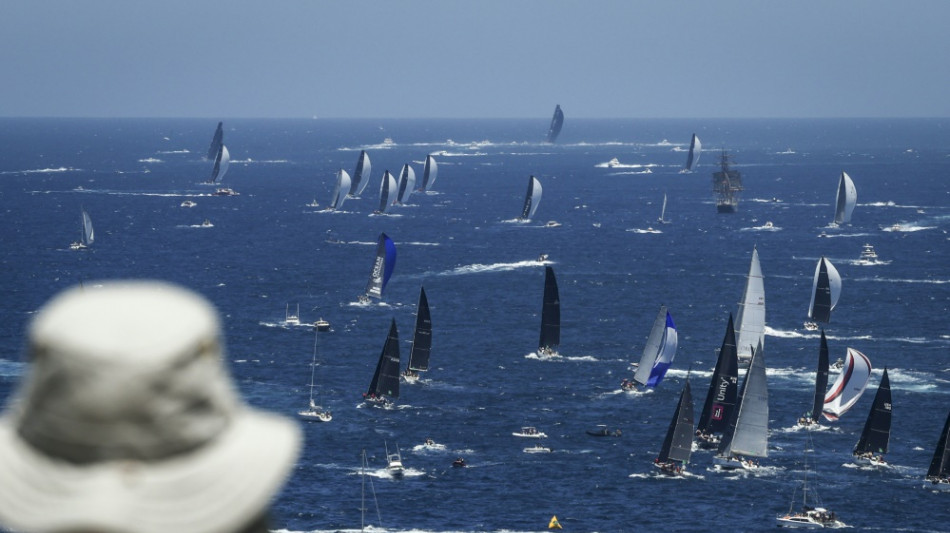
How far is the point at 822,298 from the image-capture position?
164m

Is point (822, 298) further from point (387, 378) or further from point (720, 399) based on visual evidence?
point (387, 378)

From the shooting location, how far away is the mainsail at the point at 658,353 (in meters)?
128

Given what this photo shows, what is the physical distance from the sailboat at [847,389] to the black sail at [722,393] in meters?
11.0

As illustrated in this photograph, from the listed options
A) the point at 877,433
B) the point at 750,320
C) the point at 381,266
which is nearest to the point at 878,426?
the point at 877,433

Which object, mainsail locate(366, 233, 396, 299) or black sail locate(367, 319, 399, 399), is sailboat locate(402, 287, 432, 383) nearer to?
black sail locate(367, 319, 399, 399)

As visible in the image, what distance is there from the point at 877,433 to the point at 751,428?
979cm

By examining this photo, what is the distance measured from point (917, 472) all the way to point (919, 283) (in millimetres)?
100969

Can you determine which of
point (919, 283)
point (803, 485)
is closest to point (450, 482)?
point (803, 485)

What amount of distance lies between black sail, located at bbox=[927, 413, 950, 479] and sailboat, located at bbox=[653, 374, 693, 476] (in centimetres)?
1665

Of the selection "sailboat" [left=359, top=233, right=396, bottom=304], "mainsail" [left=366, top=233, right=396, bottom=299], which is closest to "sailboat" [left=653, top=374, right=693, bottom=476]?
"mainsail" [left=366, top=233, right=396, bottom=299]

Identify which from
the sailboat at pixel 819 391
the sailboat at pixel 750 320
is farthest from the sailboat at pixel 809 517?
the sailboat at pixel 750 320

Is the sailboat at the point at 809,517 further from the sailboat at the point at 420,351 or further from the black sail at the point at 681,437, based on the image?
the sailboat at the point at 420,351

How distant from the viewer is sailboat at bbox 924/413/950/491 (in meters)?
97.4

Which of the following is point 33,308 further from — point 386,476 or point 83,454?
point 83,454
